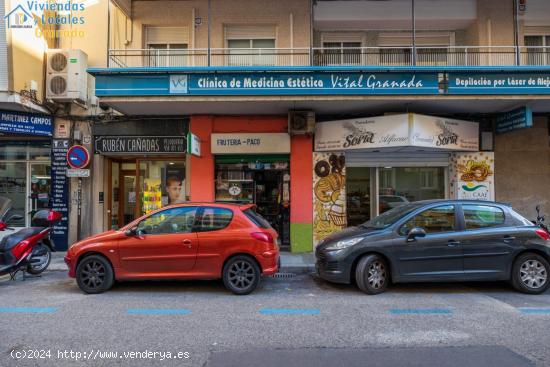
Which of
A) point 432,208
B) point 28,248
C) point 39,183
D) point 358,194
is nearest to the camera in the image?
point 432,208

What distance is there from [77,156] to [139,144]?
166 cm

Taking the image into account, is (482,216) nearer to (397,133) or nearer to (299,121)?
(397,133)

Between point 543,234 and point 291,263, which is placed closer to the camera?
point 543,234

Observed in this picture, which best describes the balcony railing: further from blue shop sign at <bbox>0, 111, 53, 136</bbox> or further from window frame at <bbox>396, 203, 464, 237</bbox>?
window frame at <bbox>396, 203, 464, 237</bbox>

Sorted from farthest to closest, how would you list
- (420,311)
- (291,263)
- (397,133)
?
1. (397,133)
2. (291,263)
3. (420,311)

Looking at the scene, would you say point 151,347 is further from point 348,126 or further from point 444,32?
point 444,32

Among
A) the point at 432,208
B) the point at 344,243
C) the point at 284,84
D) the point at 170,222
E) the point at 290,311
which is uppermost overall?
the point at 284,84

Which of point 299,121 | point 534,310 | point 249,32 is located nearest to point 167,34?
point 249,32

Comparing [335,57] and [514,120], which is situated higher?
[335,57]

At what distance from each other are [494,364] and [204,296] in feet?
14.2

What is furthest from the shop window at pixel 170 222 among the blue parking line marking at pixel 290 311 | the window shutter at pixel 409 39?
the window shutter at pixel 409 39

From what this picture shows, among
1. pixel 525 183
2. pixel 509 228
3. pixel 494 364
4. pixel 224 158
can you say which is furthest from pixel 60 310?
pixel 525 183

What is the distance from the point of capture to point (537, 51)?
1142 cm

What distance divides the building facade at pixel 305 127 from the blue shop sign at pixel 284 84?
1.11m
